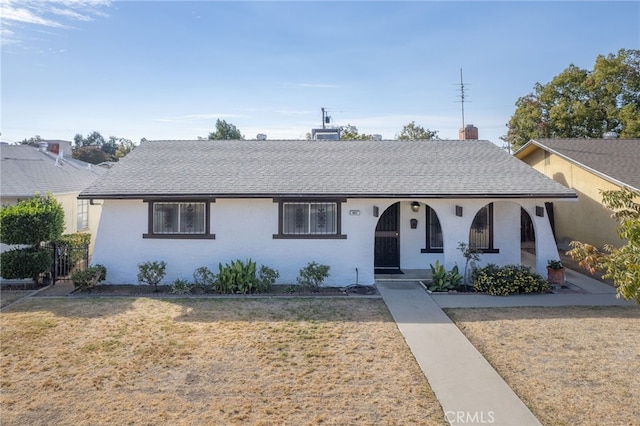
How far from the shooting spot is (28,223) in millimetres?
10539

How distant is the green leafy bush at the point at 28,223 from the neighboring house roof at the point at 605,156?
59.2ft

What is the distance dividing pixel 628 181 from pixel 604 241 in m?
2.55

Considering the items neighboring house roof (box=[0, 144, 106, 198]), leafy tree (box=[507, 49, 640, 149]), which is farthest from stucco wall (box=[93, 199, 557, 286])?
leafy tree (box=[507, 49, 640, 149])

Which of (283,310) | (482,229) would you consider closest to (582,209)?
(482,229)

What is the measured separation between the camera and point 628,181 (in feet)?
40.6

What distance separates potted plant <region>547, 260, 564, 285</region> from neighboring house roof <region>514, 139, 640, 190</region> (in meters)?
3.87

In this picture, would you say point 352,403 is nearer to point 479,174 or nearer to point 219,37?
point 479,174

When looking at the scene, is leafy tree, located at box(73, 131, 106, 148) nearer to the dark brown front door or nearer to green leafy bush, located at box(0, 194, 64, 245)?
green leafy bush, located at box(0, 194, 64, 245)

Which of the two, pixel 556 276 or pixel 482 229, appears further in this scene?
pixel 482 229

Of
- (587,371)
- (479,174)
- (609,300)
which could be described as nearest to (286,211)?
(479,174)

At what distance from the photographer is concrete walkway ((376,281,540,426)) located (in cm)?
472

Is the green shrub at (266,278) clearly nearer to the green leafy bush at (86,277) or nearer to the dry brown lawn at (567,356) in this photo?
the green leafy bush at (86,277)

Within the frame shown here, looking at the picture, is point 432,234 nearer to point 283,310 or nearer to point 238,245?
point 283,310

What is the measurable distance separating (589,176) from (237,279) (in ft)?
46.1
